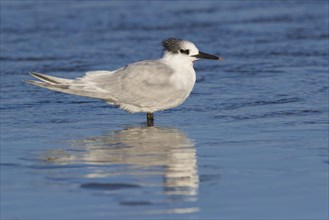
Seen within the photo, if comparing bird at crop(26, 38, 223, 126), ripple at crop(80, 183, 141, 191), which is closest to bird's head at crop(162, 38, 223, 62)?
bird at crop(26, 38, 223, 126)

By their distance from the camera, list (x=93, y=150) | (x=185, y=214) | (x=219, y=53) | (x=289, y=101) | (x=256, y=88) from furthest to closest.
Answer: (x=219, y=53)
(x=256, y=88)
(x=289, y=101)
(x=93, y=150)
(x=185, y=214)

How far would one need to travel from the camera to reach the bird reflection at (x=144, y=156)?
592 cm

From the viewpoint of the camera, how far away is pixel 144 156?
6.66 meters

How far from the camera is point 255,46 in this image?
12102 mm

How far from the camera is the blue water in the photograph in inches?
211

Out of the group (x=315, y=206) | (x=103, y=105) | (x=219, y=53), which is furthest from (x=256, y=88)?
(x=315, y=206)

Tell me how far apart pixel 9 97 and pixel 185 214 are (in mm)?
4580

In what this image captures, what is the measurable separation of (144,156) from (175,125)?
140 cm

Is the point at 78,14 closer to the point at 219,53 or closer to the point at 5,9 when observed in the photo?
the point at 5,9

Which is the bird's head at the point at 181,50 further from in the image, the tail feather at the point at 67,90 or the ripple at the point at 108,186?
the ripple at the point at 108,186

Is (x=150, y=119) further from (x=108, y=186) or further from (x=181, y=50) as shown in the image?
(x=108, y=186)

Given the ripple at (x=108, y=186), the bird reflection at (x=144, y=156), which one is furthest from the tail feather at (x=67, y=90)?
the ripple at (x=108, y=186)

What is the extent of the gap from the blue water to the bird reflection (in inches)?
0.5

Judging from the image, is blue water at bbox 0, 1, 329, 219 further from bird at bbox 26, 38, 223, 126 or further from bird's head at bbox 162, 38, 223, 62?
bird's head at bbox 162, 38, 223, 62
